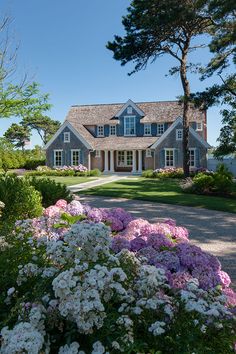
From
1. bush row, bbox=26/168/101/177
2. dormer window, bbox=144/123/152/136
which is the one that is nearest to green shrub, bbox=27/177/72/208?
bush row, bbox=26/168/101/177

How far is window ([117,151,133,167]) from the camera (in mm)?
37812

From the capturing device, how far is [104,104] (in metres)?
42.2

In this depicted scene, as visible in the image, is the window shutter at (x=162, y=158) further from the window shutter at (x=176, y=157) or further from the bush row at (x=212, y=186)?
the bush row at (x=212, y=186)

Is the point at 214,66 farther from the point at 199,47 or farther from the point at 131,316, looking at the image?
the point at 131,316

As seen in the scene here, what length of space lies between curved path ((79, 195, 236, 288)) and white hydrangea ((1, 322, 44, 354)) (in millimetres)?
3999

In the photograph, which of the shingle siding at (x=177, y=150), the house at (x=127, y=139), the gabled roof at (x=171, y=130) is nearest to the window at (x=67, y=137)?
the house at (x=127, y=139)

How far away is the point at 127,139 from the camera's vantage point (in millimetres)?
38406

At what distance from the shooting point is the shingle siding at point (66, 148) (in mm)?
37156

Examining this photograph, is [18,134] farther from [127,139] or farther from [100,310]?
[100,310]

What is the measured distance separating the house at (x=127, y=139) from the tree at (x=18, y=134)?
1420 inches

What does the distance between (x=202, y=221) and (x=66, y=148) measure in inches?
1132

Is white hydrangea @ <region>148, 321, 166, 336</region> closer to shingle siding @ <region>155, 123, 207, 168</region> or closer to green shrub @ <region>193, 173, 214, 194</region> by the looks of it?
green shrub @ <region>193, 173, 214, 194</region>

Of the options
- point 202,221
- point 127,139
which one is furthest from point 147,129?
point 202,221

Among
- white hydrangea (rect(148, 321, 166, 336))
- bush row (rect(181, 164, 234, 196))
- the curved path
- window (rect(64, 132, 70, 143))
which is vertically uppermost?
window (rect(64, 132, 70, 143))
